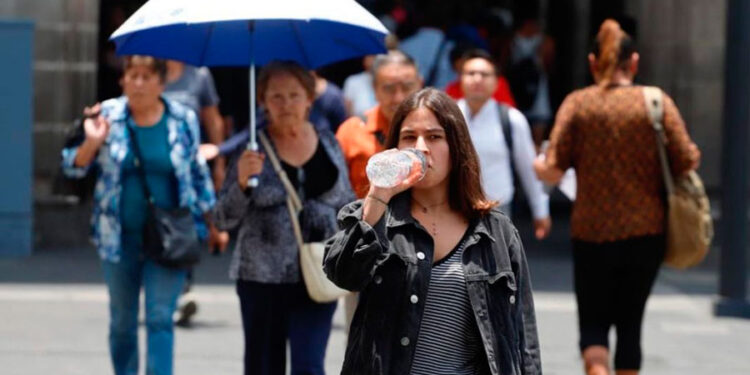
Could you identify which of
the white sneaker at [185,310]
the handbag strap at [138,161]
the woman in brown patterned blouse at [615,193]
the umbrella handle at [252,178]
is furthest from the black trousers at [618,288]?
the white sneaker at [185,310]

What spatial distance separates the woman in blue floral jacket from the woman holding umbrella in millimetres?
669

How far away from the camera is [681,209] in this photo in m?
7.37

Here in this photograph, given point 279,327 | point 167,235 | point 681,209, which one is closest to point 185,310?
point 167,235

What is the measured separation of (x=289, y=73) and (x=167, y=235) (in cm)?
98

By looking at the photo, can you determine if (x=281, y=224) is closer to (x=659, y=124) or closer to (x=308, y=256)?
(x=308, y=256)

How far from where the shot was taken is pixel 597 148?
743 centimetres

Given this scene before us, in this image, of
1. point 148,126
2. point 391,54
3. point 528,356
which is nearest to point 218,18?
point 148,126

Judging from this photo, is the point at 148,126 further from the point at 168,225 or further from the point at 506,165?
the point at 506,165

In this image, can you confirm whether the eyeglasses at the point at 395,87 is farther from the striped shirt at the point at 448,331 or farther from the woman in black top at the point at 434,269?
the striped shirt at the point at 448,331

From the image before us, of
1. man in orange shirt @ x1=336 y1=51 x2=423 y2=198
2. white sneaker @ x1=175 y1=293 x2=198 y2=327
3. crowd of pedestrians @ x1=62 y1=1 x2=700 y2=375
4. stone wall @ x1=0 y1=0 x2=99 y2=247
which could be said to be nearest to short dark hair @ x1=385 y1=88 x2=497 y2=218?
crowd of pedestrians @ x1=62 y1=1 x2=700 y2=375

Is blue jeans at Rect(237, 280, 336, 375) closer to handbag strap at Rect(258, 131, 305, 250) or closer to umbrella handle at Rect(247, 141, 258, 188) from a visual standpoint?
handbag strap at Rect(258, 131, 305, 250)

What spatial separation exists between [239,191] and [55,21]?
21.8ft

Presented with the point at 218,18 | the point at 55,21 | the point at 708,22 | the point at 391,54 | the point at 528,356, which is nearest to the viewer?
the point at 528,356

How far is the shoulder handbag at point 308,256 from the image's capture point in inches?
264
